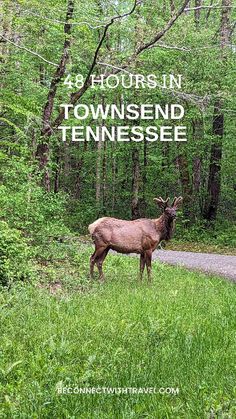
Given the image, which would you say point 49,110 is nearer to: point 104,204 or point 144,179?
point 144,179

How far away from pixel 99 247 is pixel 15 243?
1971 mm

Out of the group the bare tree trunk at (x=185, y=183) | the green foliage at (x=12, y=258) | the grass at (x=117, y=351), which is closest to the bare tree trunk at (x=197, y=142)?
the bare tree trunk at (x=185, y=183)

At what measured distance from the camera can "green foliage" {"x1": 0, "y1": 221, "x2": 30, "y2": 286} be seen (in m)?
9.94

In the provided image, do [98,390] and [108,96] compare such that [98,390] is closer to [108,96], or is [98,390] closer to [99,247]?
[99,247]

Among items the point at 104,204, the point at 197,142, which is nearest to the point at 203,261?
the point at 197,142

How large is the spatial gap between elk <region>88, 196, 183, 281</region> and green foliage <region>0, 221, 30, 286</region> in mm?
1792

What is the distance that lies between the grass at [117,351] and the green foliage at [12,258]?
28 centimetres

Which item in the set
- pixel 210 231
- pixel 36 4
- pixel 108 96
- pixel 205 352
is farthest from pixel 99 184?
pixel 205 352

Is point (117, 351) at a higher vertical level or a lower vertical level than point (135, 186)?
higher

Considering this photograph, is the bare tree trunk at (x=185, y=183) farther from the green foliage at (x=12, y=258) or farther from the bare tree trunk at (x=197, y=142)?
the green foliage at (x=12, y=258)

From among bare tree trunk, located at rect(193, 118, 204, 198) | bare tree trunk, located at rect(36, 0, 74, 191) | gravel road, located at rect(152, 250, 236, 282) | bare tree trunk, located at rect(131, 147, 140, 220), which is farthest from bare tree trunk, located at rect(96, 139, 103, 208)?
bare tree trunk, located at rect(36, 0, 74, 191)

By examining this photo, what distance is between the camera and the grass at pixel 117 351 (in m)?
4.43

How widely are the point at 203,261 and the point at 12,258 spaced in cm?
839

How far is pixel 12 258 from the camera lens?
34.3ft
